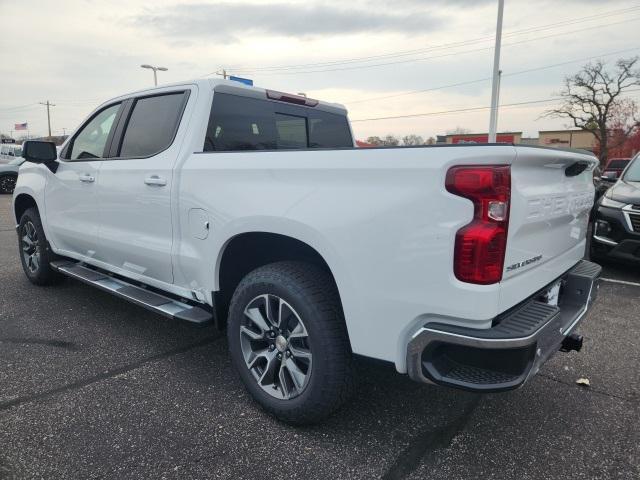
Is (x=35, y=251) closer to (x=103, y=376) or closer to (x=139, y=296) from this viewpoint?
(x=139, y=296)

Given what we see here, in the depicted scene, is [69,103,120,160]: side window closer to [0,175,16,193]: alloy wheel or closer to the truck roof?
the truck roof

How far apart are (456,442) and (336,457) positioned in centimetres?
63

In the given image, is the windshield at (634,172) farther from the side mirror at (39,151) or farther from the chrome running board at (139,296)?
the side mirror at (39,151)

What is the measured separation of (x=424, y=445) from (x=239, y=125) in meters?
2.35

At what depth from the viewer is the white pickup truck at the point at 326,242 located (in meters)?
1.91

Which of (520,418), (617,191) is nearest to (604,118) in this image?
(617,191)

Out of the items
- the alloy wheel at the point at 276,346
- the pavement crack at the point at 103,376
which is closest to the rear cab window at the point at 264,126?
the alloy wheel at the point at 276,346

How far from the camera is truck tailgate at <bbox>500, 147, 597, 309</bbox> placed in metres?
1.99

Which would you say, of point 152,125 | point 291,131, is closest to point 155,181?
point 152,125

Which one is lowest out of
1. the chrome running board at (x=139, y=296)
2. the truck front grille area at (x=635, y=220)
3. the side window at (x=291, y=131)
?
the chrome running board at (x=139, y=296)

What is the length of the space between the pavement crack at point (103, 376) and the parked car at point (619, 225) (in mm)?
4752

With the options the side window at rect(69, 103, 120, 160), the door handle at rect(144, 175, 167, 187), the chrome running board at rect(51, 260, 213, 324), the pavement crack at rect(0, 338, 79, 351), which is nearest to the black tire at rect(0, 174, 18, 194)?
the side window at rect(69, 103, 120, 160)

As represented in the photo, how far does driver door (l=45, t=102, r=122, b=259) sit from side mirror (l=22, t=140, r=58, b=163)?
0.35 ft

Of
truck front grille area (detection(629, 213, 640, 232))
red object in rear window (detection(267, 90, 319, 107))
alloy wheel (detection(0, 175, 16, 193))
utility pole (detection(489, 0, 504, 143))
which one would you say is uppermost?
utility pole (detection(489, 0, 504, 143))
